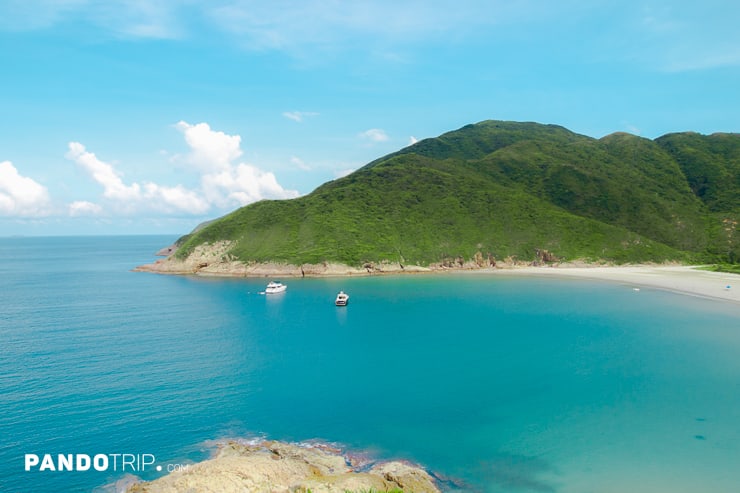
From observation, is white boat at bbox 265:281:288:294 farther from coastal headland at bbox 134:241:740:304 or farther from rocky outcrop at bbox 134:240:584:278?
rocky outcrop at bbox 134:240:584:278

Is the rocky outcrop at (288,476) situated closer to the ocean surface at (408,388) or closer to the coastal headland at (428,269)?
the ocean surface at (408,388)

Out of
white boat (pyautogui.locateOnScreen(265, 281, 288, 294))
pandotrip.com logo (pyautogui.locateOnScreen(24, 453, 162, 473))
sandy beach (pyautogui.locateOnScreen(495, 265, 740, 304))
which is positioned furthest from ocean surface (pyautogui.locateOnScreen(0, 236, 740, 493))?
sandy beach (pyautogui.locateOnScreen(495, 265, 740, 304))

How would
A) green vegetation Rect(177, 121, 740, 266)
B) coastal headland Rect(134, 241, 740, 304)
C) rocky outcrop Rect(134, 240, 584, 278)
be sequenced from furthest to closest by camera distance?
1. green vegetation Rect(177, 121, 740, 266)
2. rocky outcrop Rect(134, 240, 584, 278)
3. coastal headland Rect(134, 241, 740, 304)

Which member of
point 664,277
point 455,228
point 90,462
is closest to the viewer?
point 90,462

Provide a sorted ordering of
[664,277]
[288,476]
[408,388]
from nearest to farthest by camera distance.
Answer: [288,476], [408,388], [664,277]

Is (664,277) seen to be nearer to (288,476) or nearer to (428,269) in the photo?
(428,269)

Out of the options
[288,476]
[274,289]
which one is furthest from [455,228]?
[288,476]
